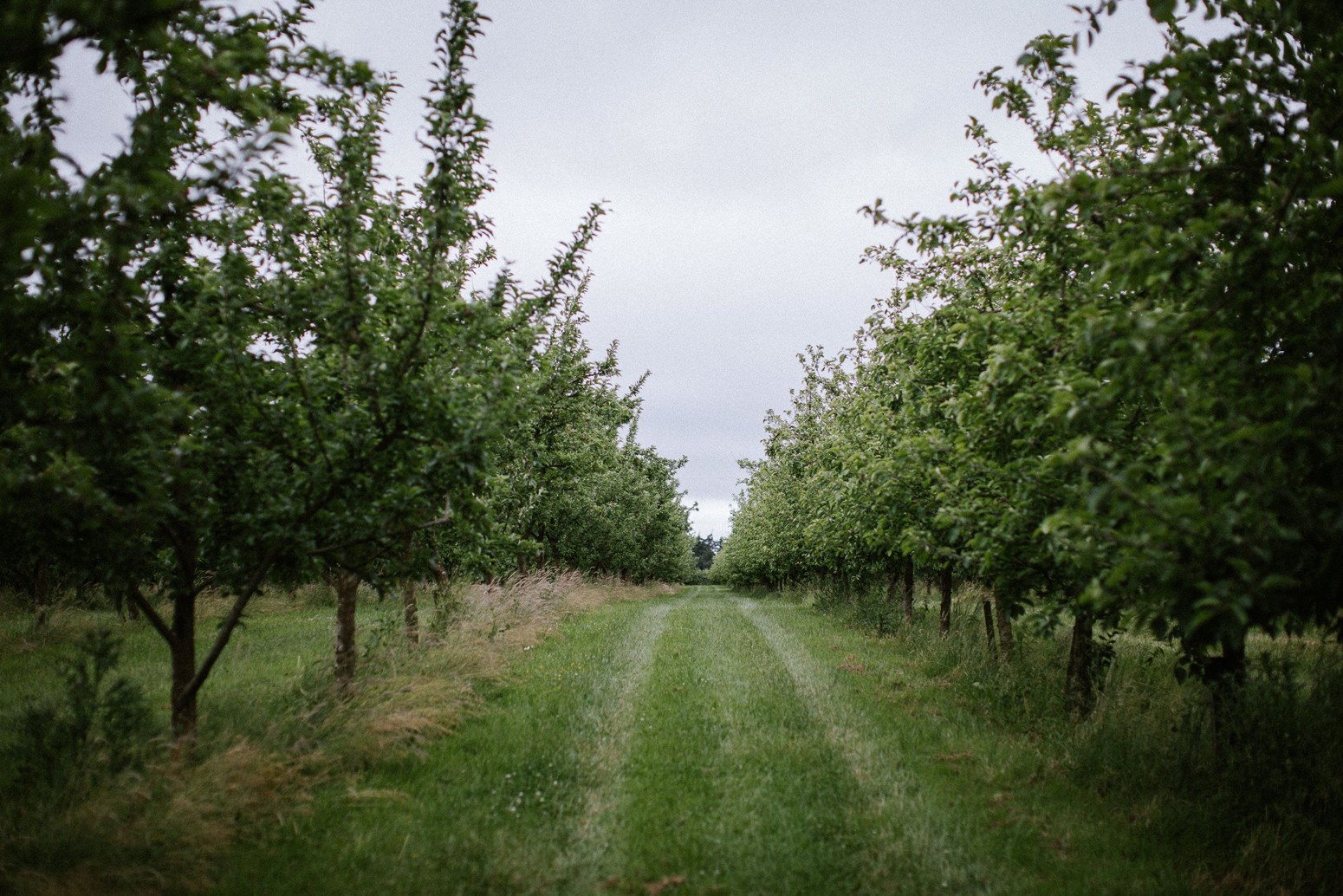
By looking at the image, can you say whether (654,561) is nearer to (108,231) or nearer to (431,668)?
(431,668)

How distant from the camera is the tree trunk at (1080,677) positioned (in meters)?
8.52

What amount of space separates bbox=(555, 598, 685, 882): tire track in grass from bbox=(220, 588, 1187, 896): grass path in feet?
0.09

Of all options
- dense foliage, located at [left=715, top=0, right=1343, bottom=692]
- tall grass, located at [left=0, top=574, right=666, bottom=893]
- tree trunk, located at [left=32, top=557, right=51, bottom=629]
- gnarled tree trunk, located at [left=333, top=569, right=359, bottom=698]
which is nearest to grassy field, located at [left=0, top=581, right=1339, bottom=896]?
tall grass, located at [left=0, top=574, right=666, bottom=893]

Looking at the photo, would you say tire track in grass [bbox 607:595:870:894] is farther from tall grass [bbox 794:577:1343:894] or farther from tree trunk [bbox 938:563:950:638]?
tree trunk [bbox 938:563:950:638]

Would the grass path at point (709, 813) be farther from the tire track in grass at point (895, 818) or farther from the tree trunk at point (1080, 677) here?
the tree trunk at point (1080, 677)

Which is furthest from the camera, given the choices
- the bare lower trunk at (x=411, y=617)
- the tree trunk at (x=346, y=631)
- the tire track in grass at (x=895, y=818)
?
the bare lower trunk at (x=411, y=617)

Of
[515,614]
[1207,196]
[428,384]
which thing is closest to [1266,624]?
[1207,196]

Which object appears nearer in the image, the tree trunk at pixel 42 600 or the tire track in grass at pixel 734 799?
the tire track in grass at pixel 734 799

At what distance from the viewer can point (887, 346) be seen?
37.9 feet

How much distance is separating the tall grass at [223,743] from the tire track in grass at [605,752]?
70.9 inches

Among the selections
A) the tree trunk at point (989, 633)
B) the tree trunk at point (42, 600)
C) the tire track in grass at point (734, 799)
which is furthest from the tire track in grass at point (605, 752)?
the tree trunk at point (42, 600)

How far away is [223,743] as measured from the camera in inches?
236

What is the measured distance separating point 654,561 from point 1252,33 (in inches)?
1762

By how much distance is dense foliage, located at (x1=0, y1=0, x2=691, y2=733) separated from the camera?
4.20 metres
